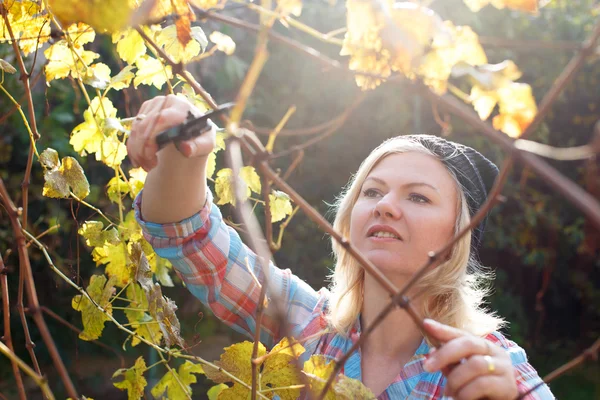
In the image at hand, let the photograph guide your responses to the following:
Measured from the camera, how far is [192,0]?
0.73 m

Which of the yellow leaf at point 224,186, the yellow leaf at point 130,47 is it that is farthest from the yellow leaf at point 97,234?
the yellow leaf at point 130,47

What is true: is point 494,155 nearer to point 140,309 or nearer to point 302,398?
point 302,398

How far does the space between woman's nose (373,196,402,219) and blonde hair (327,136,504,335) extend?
0.47ft

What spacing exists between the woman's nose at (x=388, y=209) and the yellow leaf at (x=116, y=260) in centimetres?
59

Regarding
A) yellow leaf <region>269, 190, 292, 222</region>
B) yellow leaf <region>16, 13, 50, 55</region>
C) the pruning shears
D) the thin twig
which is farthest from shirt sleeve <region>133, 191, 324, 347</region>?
the thin twig

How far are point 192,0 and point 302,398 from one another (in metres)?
1.03

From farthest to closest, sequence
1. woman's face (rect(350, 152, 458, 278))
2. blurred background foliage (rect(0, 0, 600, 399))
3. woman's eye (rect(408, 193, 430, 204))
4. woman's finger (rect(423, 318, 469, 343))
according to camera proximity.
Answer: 1. blurred background foliage (rect(0, 0, 600, 399))
2. woman's eye (rect(408, 193, 430, 204))
3. woman's face (rect(350, 152, 458, 278))
4. woman's finger (rect(423, 318, 469, 343))

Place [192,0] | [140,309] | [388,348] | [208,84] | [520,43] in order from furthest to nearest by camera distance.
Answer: [208,84] < [388,348] < [140,309] < [192,0] < [520,43]

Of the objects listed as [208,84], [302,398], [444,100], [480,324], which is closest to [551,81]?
[208,84]

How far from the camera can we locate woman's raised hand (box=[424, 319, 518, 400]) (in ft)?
2.30

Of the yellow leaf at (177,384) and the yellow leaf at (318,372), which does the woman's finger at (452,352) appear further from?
the yellow leaf at (177,384)

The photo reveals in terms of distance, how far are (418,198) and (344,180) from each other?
2905 mm

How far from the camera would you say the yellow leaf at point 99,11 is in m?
0.65

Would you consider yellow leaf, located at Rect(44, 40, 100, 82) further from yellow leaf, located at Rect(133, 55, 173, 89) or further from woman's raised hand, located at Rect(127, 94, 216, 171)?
woman's raised hand, located at Rect(127, 94, 216, 171)
